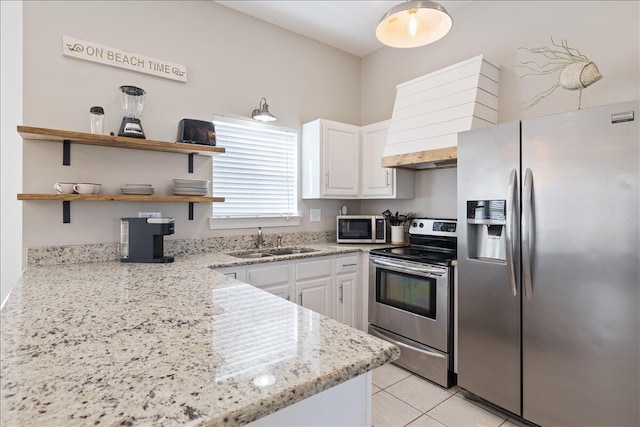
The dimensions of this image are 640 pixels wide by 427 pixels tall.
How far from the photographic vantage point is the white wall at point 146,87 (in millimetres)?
2246

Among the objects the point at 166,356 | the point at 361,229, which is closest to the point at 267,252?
the point at 361,229

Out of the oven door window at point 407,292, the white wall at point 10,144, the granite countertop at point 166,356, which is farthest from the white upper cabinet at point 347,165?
the white wall at point 10,144

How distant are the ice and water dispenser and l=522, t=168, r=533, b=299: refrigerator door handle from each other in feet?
0.39

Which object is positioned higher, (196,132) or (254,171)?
(196,132)

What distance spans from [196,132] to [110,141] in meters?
0.60

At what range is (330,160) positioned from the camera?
3.44m

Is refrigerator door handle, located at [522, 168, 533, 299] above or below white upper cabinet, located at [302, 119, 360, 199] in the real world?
below

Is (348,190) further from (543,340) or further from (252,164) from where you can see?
(543,340)

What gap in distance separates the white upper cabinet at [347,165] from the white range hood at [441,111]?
29cm

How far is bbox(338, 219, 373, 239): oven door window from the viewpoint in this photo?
11.4 feet

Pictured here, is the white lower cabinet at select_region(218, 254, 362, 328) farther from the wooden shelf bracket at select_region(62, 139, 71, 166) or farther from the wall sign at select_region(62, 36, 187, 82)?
the wall sign at select_region(62, 36, 187, 82)

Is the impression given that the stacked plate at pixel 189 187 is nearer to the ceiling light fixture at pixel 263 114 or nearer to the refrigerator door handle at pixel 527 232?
the ceiling light fixture at pixel 263 114

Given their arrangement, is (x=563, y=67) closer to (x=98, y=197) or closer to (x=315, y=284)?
(x=315, y=284)

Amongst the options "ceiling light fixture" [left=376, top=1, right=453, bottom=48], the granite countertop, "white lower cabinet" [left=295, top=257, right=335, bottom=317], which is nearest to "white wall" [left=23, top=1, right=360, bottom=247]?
"white lower cabinet" [left=295, top=257, right=335, bottom=317]
